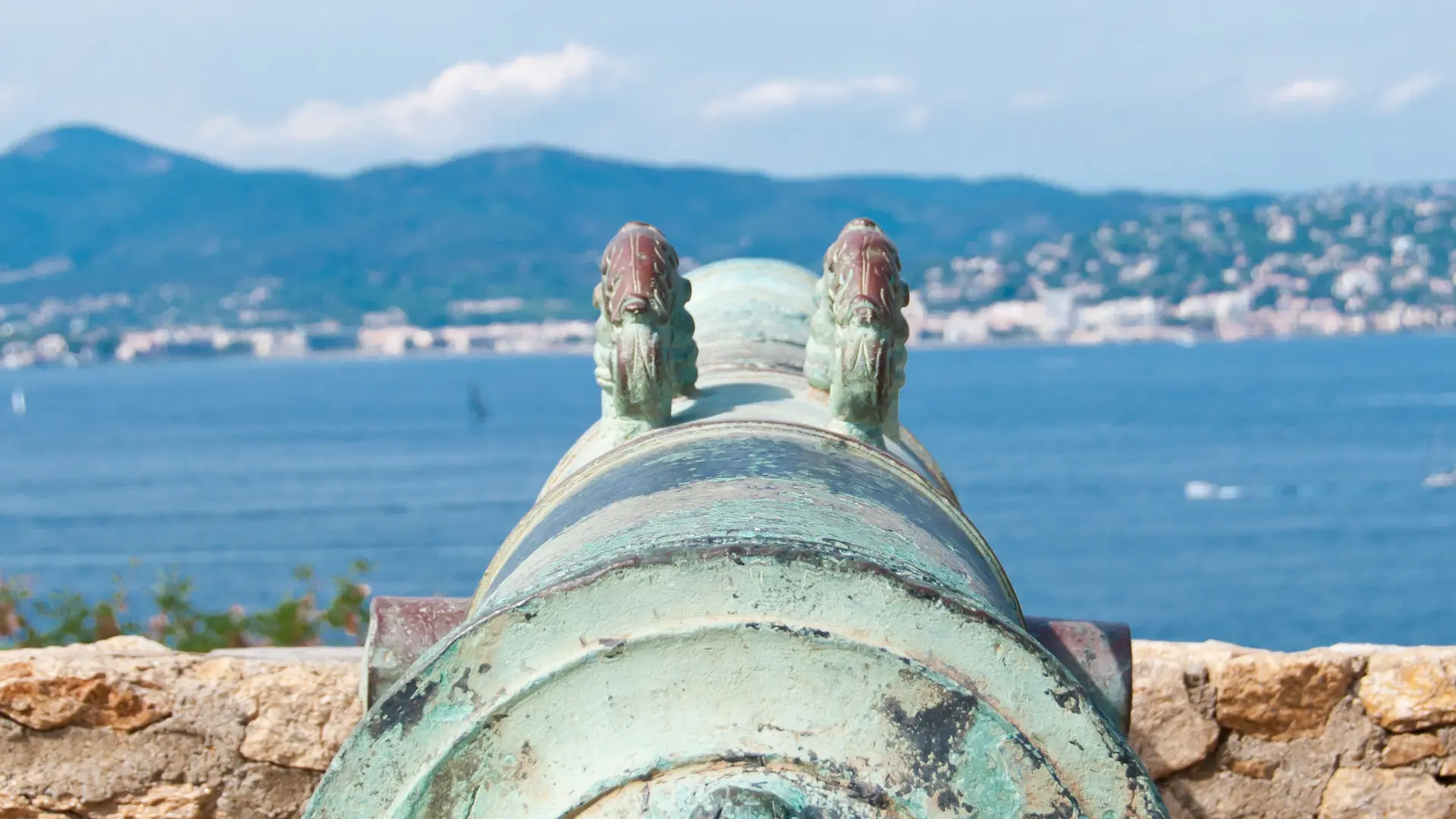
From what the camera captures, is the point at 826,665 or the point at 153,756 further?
the point at 153,756

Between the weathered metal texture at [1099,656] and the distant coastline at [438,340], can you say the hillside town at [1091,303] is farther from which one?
the weathered metal texture at [1099,656]

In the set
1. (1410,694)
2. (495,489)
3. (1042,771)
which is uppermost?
(1042,771)

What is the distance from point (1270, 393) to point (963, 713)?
85477mm

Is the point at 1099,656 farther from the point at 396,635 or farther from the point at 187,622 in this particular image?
the point at 187,622

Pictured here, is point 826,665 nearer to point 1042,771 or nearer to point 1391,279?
point 1042,771

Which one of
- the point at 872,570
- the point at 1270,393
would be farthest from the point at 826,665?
the point at 1270,393

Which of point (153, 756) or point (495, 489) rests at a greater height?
point (153, 756)

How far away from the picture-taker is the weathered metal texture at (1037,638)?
2934 mm

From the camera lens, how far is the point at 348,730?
4316 mm

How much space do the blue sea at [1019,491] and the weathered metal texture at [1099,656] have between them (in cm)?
2109

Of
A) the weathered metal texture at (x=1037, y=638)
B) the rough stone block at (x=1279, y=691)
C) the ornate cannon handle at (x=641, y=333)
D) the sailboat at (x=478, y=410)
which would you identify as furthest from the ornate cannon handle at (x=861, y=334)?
the sailboat at (x=478, y=410)

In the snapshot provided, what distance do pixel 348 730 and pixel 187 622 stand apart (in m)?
3.13

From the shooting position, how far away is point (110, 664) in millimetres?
4387

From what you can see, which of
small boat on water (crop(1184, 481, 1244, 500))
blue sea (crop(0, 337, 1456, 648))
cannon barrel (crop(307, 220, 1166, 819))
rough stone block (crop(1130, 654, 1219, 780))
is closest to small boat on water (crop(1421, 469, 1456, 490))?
blue sea (crop(0, 337, 1456, 648))
